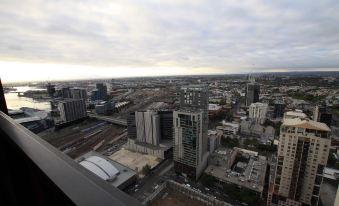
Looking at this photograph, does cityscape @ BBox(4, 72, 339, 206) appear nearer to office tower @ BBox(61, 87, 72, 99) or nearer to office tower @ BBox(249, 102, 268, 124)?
office tower @ BBox(249, 102, 268, 124)

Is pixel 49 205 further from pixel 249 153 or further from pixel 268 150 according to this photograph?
pixel 268 150

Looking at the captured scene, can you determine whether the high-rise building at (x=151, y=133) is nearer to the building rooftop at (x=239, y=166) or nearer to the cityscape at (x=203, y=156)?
the cityscape at (x=203, y=156)

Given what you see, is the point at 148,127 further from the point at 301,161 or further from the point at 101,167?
the point at 301,161

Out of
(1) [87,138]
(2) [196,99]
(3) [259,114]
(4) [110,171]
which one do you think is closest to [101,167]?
(4) [110,171]

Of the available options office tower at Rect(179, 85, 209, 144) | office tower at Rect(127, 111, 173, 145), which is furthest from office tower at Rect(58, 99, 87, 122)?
office tower at Rect(179, 85, 209, 144)

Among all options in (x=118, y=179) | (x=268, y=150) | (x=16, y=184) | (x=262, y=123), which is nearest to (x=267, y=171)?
(x=268, y=150)
